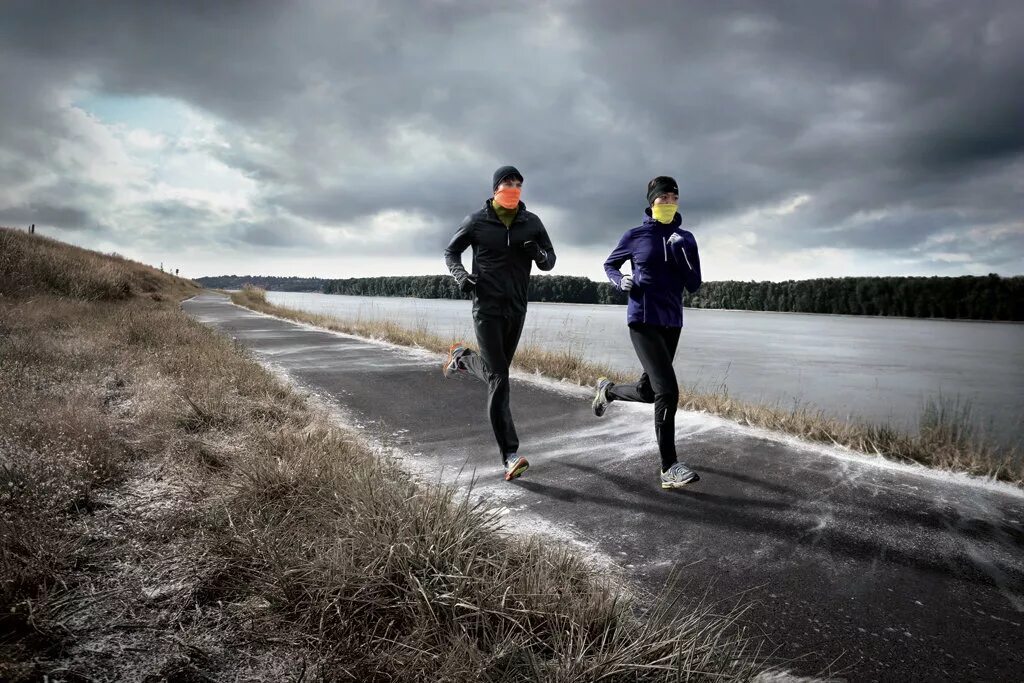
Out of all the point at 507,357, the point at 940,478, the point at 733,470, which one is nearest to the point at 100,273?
the point at 507,357

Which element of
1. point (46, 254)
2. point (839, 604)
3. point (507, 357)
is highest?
point (46, 254)

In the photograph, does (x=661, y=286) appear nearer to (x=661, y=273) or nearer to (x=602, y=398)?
(x=661, y=273)

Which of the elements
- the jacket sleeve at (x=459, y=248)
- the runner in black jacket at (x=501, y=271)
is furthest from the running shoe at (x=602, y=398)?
the jacket sleeve at (x=459, y=248)

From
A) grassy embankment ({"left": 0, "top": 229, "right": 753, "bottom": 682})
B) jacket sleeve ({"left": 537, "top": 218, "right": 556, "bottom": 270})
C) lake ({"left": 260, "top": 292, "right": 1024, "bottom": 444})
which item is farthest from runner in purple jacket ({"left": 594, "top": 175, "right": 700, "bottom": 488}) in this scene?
lake ({"left": 260, "top": 292, "right": 1024, "bottom": 444})

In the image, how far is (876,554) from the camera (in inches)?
120

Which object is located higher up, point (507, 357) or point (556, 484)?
point (507, 357)

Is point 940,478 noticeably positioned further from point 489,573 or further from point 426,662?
point 426,662

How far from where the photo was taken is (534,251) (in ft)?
13.9

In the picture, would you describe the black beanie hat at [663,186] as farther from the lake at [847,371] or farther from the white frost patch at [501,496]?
the lake at [847,371]

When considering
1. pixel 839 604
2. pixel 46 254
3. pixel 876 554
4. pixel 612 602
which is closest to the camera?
pixel 612 602

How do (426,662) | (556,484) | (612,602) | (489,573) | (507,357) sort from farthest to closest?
(507,357) < (556,484) < (489,573) < (612,602) < (426,662)

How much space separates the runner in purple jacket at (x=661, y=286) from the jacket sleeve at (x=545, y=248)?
0.58 m

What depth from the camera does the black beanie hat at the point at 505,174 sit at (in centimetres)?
420

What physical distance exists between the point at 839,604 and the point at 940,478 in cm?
268
